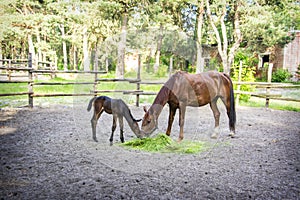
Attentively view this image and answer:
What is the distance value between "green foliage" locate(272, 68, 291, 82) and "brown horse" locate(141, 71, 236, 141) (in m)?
15.1

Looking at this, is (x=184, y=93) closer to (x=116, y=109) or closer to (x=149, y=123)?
(x=149, y=123)

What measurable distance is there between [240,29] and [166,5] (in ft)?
14.3

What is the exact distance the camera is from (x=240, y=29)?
14.9 m

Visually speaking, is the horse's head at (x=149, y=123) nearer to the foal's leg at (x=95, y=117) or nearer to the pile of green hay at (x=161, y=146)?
the pile of green hay at (x=161, y=146)

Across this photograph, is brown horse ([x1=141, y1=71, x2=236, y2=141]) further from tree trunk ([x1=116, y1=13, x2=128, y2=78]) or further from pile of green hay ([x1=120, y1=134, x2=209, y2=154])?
tree trunk ([x1=116, y1=13, x2=128, y2=78])

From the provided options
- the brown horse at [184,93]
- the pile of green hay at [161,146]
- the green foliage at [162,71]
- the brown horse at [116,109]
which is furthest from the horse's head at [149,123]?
the green foliage at [162,71]

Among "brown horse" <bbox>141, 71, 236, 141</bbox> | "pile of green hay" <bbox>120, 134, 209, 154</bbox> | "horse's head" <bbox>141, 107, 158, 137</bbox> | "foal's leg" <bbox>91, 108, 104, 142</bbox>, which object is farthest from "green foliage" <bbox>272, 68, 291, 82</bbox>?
"foal's leg" <bbox>91, 108, 104, 142</bbox>

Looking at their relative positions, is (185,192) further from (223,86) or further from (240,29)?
(240,29)

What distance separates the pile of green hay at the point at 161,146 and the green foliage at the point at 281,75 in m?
16.0

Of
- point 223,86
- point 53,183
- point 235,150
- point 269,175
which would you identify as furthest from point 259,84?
point 53,183

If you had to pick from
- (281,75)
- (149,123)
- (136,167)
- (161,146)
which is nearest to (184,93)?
(149,123)

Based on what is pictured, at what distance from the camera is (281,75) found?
57.8 ft

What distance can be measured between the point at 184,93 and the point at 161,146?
78 centimetres

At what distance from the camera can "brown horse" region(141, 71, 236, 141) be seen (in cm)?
338
